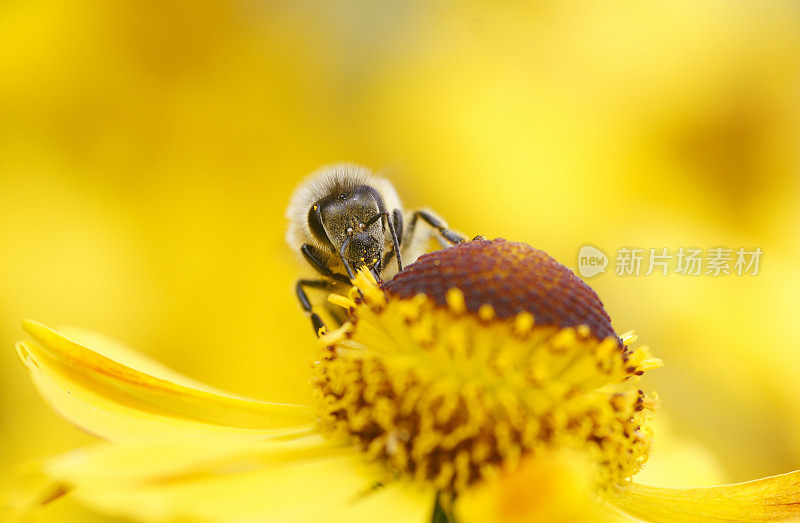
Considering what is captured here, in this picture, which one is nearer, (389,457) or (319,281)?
(389,457)

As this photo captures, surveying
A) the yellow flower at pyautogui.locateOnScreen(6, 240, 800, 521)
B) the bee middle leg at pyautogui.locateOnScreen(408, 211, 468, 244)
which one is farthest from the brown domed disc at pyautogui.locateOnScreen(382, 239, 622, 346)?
the bee middle leg at pyautogui.locateOnScreen(408, 211, 468, 244)

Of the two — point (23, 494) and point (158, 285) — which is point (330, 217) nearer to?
point (23, 494)

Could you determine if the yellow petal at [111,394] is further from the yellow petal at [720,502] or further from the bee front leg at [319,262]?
the yellow petal at [720,502]

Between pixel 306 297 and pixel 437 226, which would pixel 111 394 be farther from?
pixel 437 226

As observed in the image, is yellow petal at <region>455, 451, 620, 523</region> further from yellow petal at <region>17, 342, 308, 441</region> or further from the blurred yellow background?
the blurred yellow background

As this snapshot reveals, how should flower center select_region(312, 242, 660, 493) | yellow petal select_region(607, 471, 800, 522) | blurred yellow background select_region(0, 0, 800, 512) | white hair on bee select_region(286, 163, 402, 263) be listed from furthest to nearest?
blurred yellow background select_region(0, 0, 800, 512) < white hair on bee select_region(286, 163, 402, 263) < yellow petal select_region(607, 471, 800, 522) < flower center select_region(312, 242, 660, 493)

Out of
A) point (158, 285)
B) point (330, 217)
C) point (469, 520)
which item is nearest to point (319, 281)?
point (330, 217)
